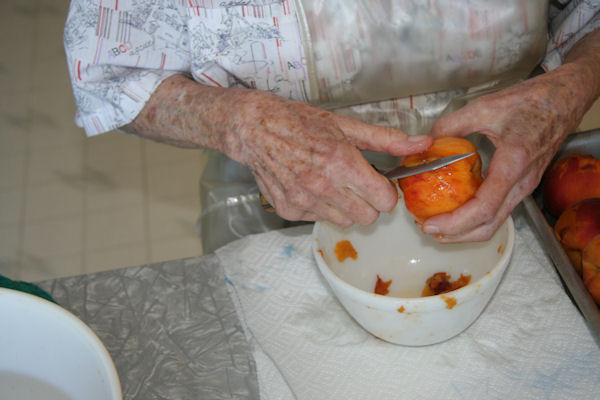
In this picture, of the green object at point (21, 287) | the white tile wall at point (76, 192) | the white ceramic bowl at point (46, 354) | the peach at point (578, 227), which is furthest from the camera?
the white tile wall at point (76, 192)

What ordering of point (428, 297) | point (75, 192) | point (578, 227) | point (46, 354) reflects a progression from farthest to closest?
point (75, 192)
point (578, 227)
point (428, 297)
point (46, 354)

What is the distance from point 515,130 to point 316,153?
26cm

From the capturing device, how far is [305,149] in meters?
0.66

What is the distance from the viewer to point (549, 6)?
35.8 inches

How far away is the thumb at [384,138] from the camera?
2.20ft

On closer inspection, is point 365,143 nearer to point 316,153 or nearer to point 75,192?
point 316,153

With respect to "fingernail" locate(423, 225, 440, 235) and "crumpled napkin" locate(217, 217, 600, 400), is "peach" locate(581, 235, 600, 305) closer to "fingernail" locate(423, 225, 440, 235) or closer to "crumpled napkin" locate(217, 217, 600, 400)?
"crumpled napkin" locate(217, 217, 600, 400)

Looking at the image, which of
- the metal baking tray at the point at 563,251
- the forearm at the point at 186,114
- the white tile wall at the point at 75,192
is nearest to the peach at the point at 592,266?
the metal baking tray at the point at 563,251

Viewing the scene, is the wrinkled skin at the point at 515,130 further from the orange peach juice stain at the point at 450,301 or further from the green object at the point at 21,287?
the green object at the point at 21,287

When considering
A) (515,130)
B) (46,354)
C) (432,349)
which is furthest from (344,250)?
(46,354)

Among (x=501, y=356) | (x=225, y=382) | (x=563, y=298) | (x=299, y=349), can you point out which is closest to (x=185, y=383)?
(x=225, y=382)

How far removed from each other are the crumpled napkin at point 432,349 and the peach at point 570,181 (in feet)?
0.20

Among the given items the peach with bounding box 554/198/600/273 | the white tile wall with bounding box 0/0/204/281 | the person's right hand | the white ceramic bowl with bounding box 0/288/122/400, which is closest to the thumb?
the person's right hand

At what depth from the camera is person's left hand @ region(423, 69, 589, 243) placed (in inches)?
25.6
